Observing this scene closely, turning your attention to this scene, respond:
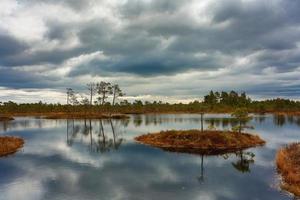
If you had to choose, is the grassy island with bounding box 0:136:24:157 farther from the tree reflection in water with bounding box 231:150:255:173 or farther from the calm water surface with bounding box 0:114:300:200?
the tree reflection in water with bounding box 231:150:255:173

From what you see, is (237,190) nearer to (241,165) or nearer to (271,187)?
(271,187)

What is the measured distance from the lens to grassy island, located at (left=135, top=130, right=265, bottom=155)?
59.4 metres

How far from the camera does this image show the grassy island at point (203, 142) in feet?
195

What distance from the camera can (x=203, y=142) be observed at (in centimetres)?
6206

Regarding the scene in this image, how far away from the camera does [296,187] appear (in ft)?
104

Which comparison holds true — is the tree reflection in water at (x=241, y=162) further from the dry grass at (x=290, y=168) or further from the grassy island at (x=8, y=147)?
the grassy island at (x=8, y=147)

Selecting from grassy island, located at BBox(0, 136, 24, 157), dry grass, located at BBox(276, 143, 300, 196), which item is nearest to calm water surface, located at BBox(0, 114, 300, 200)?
dry grass, located at BBox(276, 143, 300, 196)

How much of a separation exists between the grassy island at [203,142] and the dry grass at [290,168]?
36.5 feet

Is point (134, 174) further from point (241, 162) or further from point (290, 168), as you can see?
point (290, 168)

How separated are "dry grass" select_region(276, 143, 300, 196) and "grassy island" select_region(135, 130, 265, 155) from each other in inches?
438

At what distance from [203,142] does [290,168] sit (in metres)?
24.1

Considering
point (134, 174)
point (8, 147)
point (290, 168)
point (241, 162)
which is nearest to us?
point (290, 168)

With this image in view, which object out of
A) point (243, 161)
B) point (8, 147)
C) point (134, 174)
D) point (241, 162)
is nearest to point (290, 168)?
point (241, 162)

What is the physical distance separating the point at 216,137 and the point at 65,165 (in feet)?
97.2
